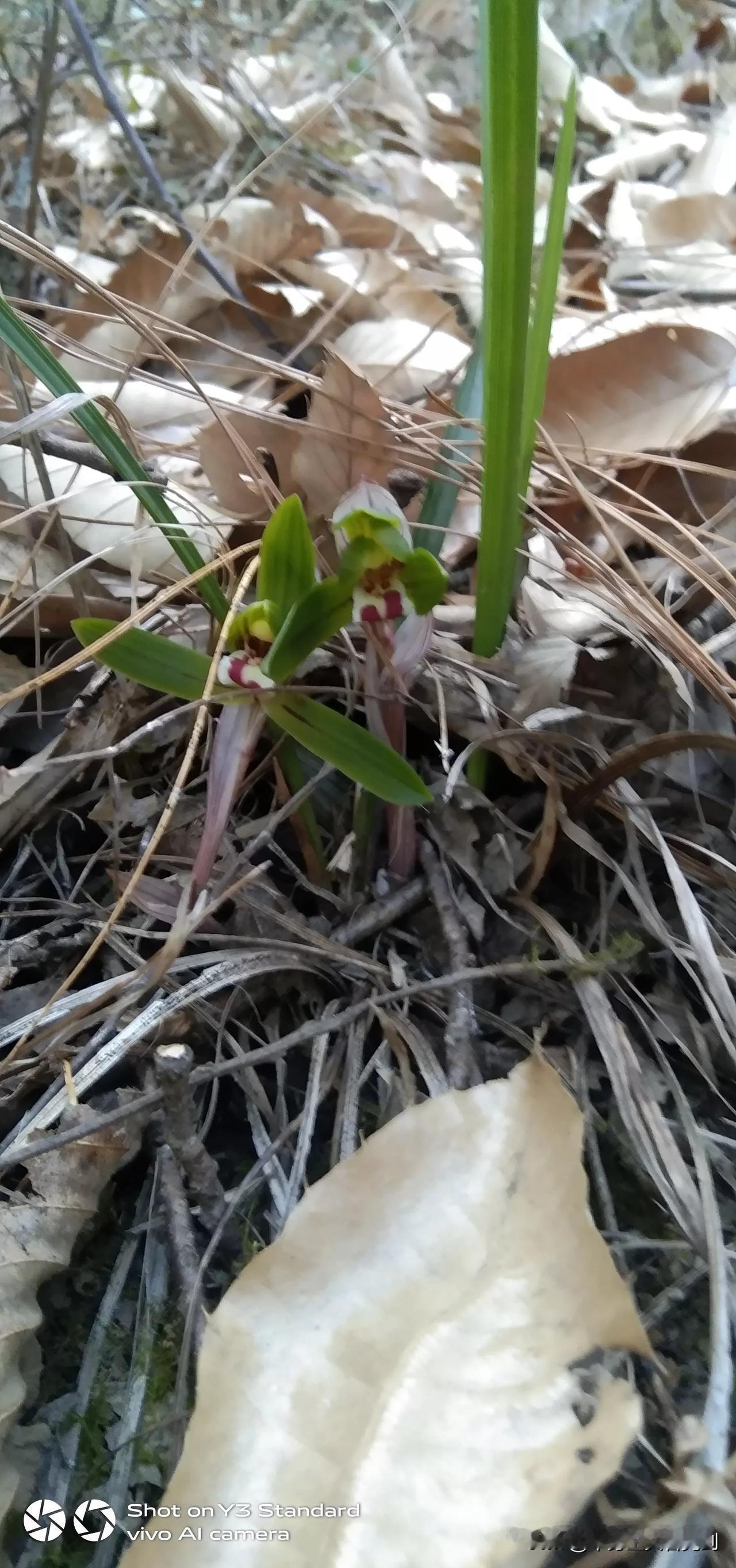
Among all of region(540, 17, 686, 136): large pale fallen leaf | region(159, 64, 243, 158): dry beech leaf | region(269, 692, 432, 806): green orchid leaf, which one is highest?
region(159, 64, 243, 158): dry beech leaf

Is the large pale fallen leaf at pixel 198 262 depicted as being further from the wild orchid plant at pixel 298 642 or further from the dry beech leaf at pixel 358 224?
the wild orchid plant at pixel 298 642

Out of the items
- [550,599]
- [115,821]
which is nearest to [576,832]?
[550,599]

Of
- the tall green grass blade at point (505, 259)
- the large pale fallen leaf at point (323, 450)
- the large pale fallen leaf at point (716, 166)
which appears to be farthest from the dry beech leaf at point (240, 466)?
the large pale fallen leaf at point (716, 166)

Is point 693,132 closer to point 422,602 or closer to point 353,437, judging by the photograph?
point 353,437

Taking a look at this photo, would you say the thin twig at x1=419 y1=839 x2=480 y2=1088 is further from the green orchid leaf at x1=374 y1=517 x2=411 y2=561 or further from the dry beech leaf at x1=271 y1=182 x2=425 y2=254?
the dry beech leaf at x1=271 y1=182 x2=425 y2=254

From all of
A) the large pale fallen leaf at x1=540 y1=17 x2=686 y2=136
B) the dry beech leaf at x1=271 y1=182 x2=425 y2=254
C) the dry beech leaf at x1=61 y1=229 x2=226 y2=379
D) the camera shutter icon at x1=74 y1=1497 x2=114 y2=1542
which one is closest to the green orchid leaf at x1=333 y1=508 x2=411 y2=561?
the camera shutter icon at x1=74 y1=1497 x2=114 y2=1542

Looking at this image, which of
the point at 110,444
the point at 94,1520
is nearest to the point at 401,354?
the point at 110,444
